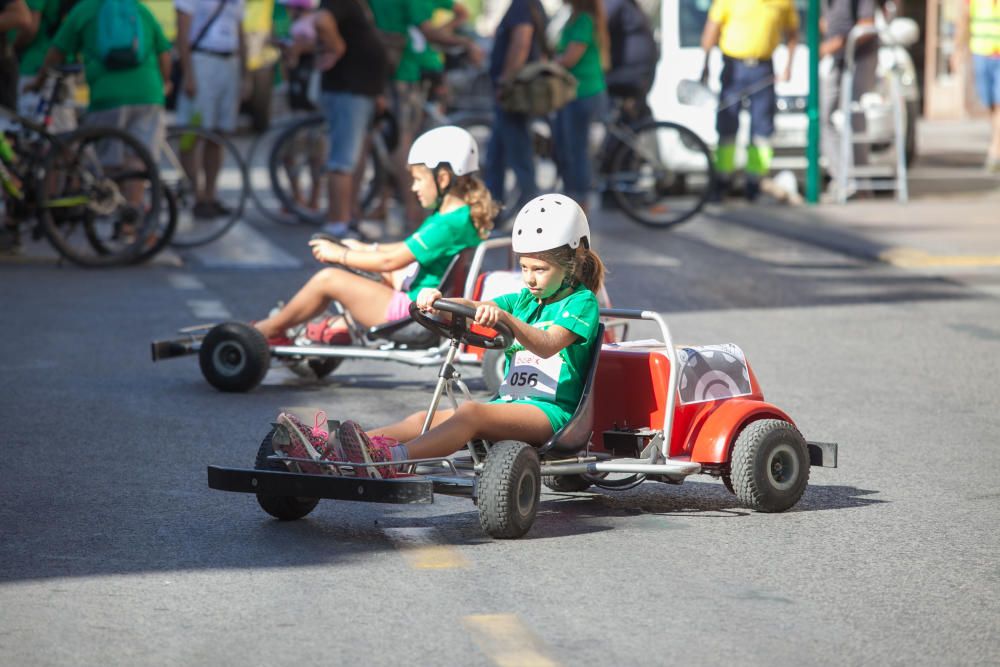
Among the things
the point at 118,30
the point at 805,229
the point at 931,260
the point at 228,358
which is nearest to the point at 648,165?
the point at 805,229

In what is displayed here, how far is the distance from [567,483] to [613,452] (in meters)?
0.26

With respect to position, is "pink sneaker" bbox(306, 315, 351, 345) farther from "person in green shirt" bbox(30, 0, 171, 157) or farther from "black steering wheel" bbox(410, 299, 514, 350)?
"person in green shirt" bbox(30, 0, 171, 157)

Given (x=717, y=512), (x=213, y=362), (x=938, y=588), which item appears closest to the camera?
(x=938, y=588)

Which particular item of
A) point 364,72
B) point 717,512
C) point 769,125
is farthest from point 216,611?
point 769,125

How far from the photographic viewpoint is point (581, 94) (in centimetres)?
1412

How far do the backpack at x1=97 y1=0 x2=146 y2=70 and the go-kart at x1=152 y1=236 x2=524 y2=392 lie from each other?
4.73m

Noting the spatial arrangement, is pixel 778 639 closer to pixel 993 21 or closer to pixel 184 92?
pixel 184 92

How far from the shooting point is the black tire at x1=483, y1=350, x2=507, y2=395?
8398 millimetres

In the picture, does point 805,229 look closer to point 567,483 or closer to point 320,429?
point 567,483

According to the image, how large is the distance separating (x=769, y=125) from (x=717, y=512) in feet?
34.7

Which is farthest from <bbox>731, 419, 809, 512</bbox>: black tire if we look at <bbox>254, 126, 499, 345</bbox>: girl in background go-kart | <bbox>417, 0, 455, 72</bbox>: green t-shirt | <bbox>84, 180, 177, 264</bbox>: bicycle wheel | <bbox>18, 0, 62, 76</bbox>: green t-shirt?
<bbox>417, 0, 455, 72</bbox>: green t-shirt

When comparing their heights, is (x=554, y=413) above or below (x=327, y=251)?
below

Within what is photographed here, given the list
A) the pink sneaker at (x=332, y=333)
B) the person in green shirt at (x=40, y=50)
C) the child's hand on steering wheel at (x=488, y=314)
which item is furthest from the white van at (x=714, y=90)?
the child's hand on steering wheel at (x=488, y=314)

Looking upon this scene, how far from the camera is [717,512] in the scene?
20.4 feet
